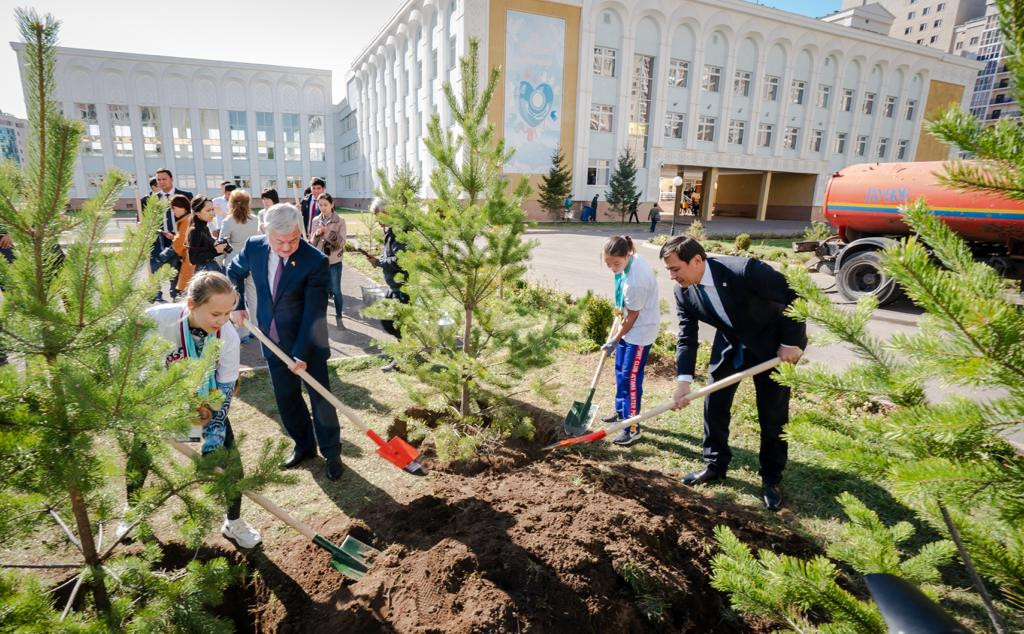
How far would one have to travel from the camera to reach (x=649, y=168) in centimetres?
3112

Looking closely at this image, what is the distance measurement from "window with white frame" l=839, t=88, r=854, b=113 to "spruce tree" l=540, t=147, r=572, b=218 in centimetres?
2255

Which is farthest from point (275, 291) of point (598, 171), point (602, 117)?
point (602, 117)

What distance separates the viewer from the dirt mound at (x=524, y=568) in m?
2.37

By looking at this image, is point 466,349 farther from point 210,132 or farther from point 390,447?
point 210,132

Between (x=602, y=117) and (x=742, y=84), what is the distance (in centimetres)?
1049

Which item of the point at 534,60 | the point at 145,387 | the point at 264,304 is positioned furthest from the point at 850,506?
the point at 534,60

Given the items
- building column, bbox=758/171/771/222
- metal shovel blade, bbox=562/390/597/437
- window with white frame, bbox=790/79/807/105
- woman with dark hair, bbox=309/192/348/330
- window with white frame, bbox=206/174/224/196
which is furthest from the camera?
window with white frame, bbox=206/174/224/196

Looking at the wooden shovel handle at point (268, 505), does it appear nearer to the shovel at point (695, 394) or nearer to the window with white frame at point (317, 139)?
the shovel at point (695, 394)

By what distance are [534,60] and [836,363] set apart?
2500cm

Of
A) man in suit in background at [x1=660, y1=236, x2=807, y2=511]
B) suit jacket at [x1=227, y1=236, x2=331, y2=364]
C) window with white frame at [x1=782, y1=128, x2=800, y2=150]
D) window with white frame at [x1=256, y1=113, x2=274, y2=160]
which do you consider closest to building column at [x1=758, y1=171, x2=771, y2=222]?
window with white frame at [x1=782, y1=128, x2=800, y2=150]

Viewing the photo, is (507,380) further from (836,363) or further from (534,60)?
(534,60)

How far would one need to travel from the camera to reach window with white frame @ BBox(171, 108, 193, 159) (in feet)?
134

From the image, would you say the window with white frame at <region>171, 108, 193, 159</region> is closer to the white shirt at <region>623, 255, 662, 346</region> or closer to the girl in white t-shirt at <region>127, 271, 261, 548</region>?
the girl in white t-shirt at <region>127, 271, 261, 548</region>

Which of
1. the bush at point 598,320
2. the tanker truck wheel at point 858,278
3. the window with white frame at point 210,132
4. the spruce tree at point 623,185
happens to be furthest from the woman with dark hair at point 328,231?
the window with white frame at point 210,132
